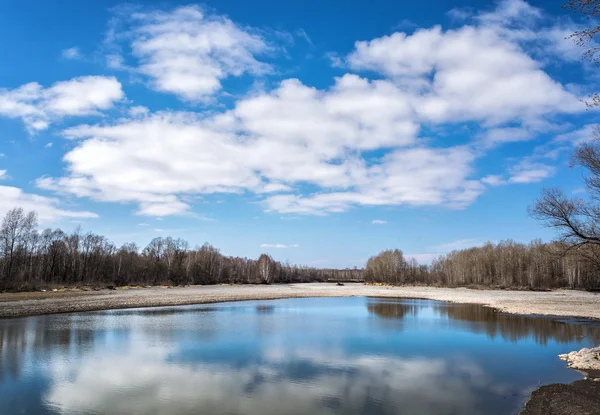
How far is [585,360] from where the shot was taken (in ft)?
49.9

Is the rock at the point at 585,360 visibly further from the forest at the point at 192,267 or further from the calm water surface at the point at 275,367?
the forest at the point at 192,267

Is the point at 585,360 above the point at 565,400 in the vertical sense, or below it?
below

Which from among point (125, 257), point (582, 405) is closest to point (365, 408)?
point (582, 405)

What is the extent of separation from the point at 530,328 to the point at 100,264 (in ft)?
291

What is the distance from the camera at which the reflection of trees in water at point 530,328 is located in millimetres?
22500

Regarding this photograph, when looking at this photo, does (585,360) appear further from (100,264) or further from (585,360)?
(100,264)

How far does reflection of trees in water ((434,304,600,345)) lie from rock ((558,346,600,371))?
15.2 feet

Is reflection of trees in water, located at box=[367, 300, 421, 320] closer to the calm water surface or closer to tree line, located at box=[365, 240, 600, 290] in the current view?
the calm water surface

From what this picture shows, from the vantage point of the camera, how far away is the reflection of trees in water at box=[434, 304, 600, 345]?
73.8ft

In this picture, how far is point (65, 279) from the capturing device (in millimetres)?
77625

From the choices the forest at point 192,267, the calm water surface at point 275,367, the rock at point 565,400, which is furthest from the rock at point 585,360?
the forest at point 192,267

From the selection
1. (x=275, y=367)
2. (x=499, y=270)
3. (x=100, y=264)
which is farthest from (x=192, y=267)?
(x=275, y=367)

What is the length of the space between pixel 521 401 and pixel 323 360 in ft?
24.0

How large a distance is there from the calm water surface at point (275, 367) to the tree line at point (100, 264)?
45977mm
